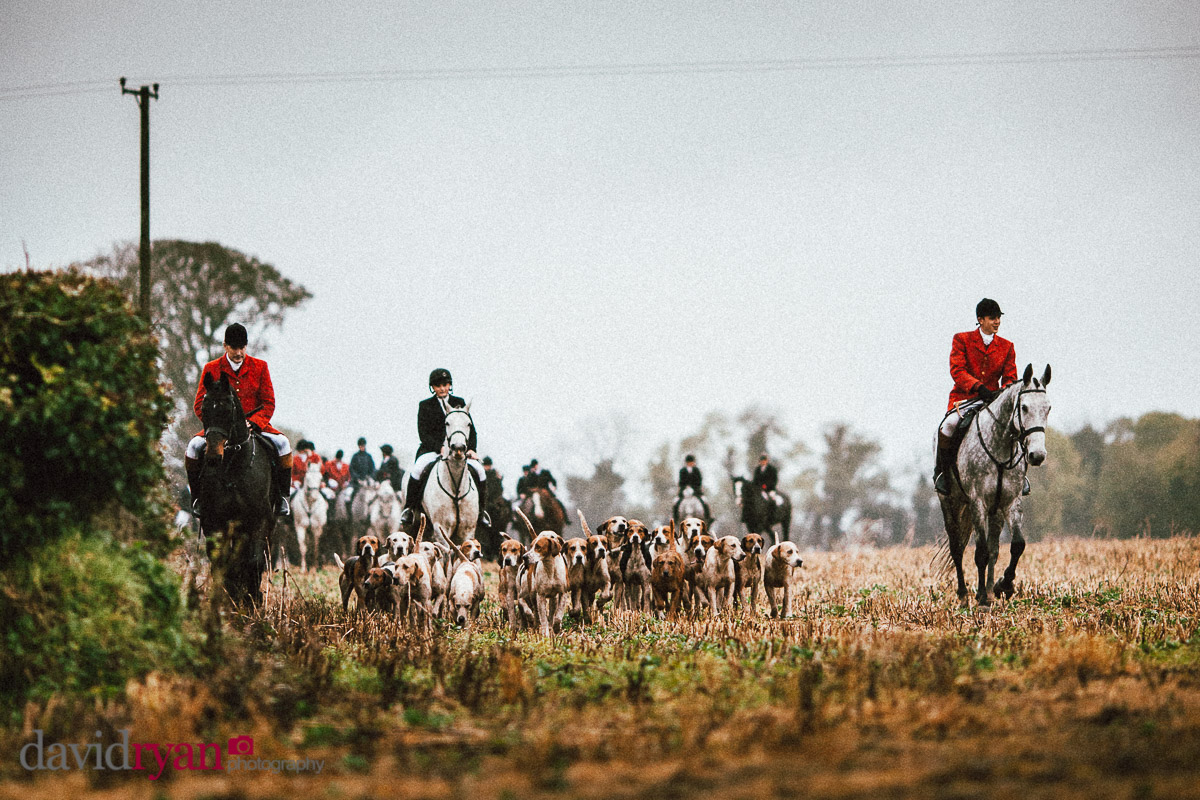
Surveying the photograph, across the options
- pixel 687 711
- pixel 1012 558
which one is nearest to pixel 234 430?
pixel 687 711

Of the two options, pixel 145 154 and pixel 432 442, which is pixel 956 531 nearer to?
pixel 432 442

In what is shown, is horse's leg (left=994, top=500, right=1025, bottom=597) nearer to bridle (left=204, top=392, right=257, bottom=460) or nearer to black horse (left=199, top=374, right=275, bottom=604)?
black horse (left=199, top=374, right=275, bottom=604)

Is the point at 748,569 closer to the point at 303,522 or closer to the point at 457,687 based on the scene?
the point at 457,687

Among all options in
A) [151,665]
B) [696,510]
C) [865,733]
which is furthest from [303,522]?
[865,733]

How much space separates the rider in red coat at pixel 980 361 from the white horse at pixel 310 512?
48.0ft

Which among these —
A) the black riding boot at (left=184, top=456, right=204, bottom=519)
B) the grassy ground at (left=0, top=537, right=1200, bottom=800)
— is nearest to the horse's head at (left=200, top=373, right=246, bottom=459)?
the black riding boot at (left=184, top=456, right=204, bottom=519)

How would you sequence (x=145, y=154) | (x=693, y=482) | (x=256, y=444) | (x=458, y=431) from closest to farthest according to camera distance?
(x=256, y=444) < (x=458, y=431) < (x=145, y=154) < (x=693, y=482)

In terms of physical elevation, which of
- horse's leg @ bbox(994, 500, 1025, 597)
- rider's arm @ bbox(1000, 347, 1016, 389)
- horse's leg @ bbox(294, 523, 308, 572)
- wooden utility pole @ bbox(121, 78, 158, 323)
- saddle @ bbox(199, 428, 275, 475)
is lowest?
horse's leg @ bbox(994, 500, 1025, 597)

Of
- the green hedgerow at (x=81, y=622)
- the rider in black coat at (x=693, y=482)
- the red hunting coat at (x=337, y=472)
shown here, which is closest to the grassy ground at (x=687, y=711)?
the green hedgerow at (x=81, y=622)

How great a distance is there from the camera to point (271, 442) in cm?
971

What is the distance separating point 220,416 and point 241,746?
441 centimetres

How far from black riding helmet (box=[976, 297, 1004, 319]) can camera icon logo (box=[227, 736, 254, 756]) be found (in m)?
8.98

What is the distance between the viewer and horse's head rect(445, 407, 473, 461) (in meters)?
11.5

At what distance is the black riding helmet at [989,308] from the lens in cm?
1130
